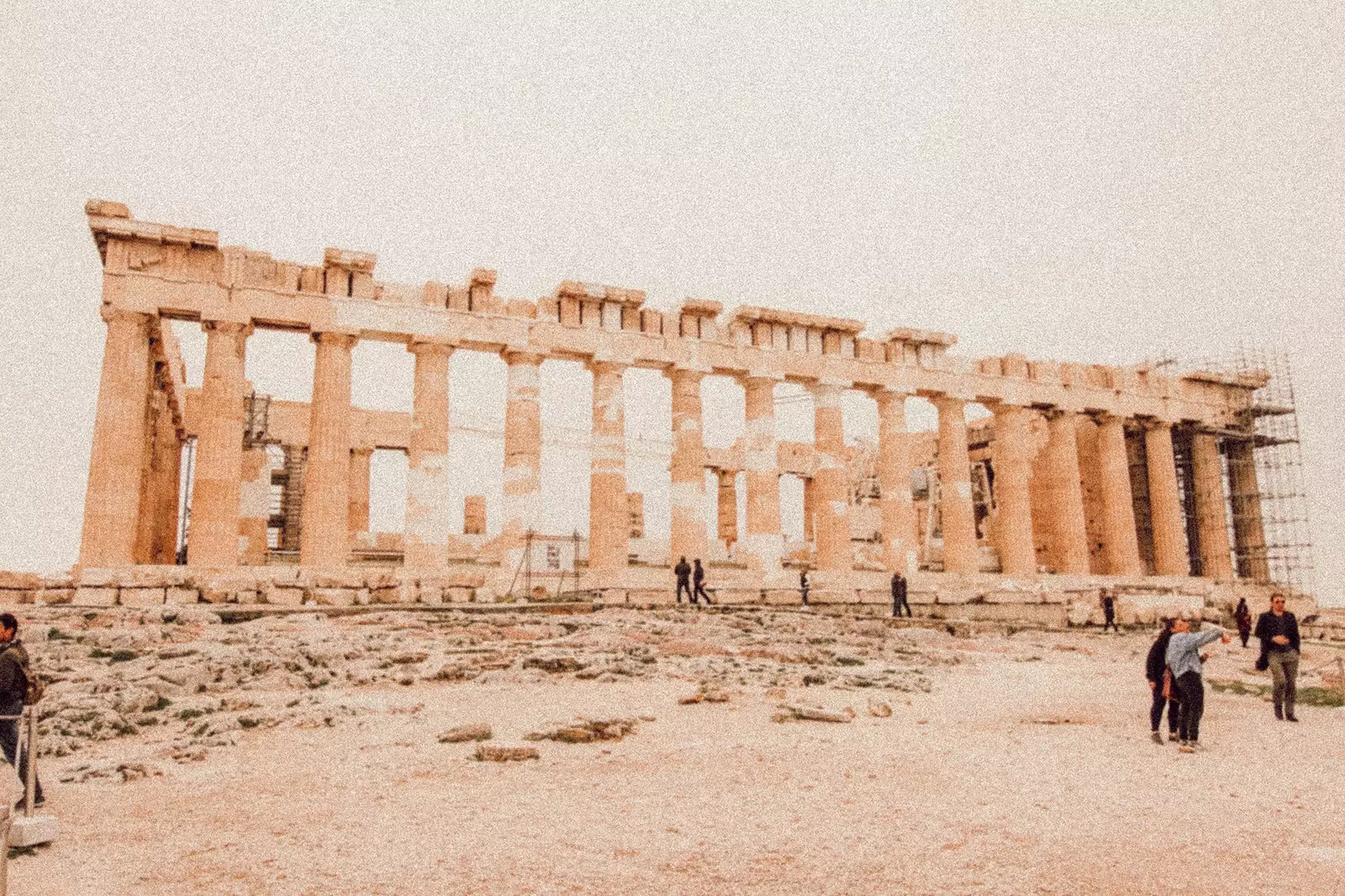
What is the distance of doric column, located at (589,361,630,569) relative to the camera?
2445cm

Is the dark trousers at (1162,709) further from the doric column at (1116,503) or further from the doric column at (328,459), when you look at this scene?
the doric column at (1116,503)

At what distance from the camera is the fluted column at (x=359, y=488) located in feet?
105

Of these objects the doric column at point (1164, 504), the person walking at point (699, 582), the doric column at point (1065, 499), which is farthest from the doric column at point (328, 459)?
the doric column at point (1164, 504)

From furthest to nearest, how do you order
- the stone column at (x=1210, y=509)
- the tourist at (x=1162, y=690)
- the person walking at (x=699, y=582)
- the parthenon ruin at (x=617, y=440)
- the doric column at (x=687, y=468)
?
1. the stone column at (x=1210, y=509)
2. the doric column at (x=687, y=468)
3. the person walking at (x=699, y=582)
4. the parthenon ruin at (x=617, y=440)
5. the tourist at (x=1162, y=690)

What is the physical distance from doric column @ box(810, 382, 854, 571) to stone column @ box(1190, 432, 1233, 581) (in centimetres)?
1501

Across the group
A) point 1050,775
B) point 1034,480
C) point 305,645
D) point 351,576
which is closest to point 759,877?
point 1050,775

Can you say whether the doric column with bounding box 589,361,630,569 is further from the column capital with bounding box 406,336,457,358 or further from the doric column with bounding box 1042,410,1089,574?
the doric column with bounding box 1042,410,1089,574

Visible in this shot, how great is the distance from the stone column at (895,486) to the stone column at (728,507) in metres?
8.98

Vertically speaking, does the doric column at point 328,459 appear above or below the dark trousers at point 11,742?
above

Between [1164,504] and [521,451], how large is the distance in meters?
22.3

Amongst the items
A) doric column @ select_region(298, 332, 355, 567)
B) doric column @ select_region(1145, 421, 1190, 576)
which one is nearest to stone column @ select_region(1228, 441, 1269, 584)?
doric column @ select_region(1145, 421, 1190, 576)

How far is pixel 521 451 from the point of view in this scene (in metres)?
24.1

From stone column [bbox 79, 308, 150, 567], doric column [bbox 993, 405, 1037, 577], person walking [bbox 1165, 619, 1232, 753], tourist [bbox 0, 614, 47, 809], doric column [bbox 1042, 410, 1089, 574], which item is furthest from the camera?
doric column [bbox 1042, 410, 1089, 574]

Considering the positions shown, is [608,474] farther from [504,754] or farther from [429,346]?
[504,754]
